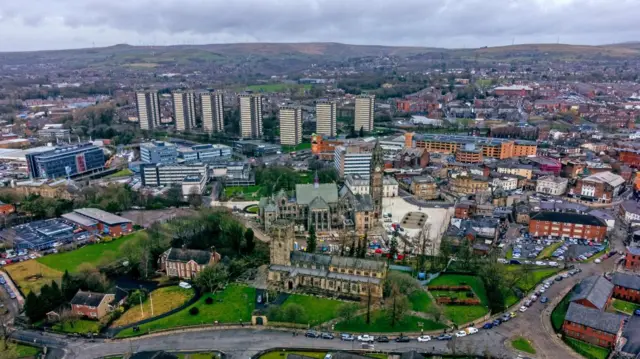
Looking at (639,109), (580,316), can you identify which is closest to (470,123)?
(639,109)

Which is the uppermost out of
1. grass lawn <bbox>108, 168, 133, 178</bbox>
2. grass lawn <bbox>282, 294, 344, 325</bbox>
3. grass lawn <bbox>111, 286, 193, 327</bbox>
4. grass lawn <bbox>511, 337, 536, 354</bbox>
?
grass lawn <bbox>108, 168, 133, 178</bbox>

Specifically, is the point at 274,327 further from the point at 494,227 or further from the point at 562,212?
the point at 562,212

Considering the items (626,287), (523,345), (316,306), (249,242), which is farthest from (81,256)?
(626,287)

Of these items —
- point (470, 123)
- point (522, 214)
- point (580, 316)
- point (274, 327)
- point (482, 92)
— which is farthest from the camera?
point (482, 92)

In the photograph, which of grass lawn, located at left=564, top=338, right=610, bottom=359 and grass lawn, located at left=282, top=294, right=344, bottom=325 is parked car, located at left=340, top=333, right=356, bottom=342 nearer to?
grass lawn, located at left=282, top=294, right=344, bottom=325

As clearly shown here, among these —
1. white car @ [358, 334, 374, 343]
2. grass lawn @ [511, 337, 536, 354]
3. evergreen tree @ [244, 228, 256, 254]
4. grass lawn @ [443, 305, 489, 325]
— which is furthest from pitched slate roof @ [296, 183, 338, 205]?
grass lawn @ [511, 337, 536, 354]

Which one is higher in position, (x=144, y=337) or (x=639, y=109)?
(x=639, y=109)

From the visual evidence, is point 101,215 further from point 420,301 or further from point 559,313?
point 559,313
